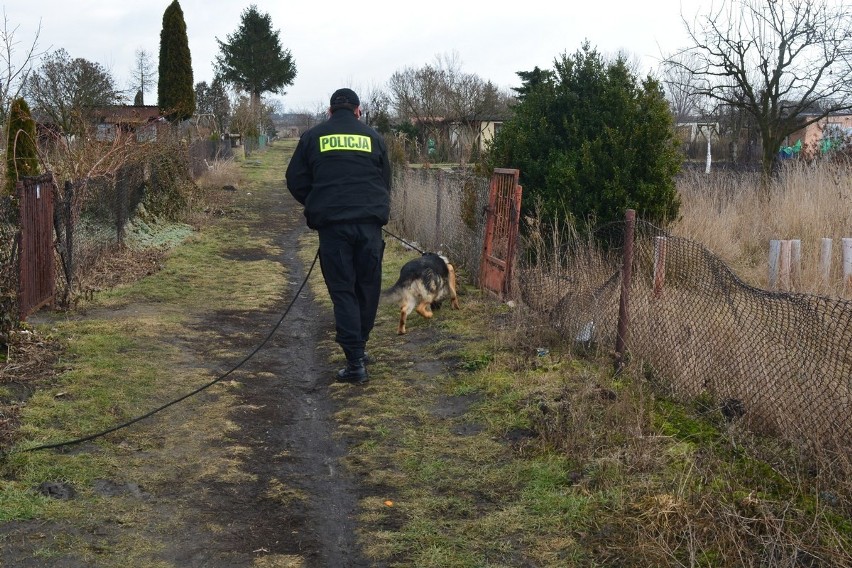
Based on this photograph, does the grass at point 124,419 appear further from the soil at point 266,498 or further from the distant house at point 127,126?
the distant house at point 127,126

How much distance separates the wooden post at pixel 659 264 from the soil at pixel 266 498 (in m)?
1.88

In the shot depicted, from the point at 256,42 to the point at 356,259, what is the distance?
166ft

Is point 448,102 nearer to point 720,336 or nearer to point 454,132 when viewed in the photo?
point 454,132

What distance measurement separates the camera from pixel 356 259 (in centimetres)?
649

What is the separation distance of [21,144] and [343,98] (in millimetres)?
4670

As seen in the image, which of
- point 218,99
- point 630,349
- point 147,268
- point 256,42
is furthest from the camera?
point 256,42

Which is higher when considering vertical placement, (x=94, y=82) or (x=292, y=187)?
(x=94, y=82)

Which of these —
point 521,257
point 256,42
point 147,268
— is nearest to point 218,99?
point 256,42

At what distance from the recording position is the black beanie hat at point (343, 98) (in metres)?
6.50

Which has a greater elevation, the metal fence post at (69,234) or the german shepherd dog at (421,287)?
the metal fence post at (69,234)

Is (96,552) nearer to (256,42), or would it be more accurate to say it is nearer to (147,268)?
(147,268)

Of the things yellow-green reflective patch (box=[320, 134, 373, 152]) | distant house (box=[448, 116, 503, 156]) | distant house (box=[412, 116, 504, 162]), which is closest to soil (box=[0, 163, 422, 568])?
yellow-green reflective patch (box=[320, 134, 373, 152])

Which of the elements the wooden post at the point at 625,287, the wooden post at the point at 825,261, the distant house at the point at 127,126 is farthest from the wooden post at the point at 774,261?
the distant house at the point at 127,126

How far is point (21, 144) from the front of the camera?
9.13m
